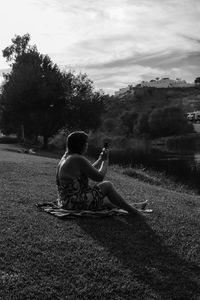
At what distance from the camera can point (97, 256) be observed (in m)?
6.05

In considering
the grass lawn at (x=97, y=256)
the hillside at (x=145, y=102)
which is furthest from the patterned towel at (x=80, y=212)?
the hillside at (x=145, y=102)

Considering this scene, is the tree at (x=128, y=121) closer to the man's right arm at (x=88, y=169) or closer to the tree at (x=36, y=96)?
the tree at (x=36, y=96)

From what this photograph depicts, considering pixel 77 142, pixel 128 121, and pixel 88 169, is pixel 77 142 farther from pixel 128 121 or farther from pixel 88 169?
pixel 128 121

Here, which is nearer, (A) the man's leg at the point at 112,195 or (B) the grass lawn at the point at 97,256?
(B) the grass lawn at the point at 97,256

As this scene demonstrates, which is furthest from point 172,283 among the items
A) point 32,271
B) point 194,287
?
point 32,271

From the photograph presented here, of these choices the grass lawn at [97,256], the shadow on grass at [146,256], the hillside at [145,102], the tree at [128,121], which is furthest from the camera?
the hillside at [145,102]

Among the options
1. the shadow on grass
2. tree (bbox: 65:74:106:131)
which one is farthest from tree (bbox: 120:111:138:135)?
the shadow on grass

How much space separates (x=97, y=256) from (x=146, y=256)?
2.40 ft

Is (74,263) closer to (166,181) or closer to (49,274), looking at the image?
(49,274)

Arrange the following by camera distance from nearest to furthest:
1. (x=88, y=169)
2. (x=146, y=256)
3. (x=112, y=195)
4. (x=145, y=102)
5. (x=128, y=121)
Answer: (x=146, y=256) < (x=88, y=169) < (x=112, y=195) < (x=128, y=121) < (x=145, y=102)

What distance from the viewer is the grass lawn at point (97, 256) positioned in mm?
5137

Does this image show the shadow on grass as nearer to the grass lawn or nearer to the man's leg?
the grass lawn

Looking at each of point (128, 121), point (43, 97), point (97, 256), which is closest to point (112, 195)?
point (97, 256)

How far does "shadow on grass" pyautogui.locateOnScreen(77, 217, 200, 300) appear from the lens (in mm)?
5449
